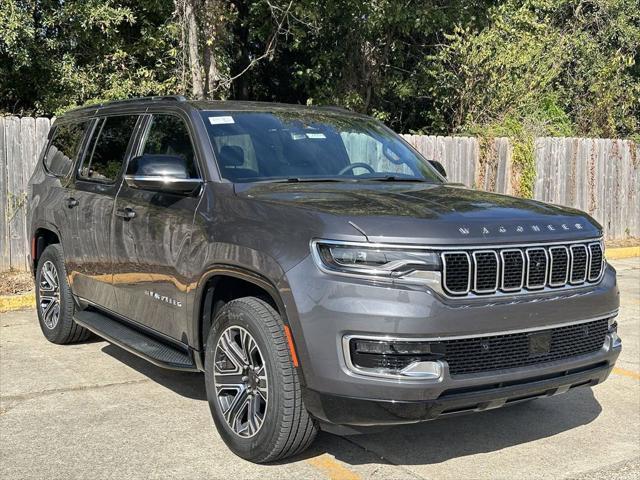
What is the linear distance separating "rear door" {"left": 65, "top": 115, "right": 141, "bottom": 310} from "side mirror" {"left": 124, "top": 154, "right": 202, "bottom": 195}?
0.94m

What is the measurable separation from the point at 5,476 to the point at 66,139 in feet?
11.8

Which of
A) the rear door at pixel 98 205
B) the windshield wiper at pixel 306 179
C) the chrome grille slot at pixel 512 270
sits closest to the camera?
the chrome grille slot at pixel 512 270

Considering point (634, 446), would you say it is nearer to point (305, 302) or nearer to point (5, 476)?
point (305, 302)

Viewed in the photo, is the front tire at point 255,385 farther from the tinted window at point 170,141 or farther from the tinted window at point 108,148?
the tinted window at point 108,148

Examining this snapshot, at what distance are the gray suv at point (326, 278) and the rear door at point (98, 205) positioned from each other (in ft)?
0.12

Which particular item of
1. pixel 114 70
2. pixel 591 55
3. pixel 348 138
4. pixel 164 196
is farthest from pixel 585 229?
pixel 591 55

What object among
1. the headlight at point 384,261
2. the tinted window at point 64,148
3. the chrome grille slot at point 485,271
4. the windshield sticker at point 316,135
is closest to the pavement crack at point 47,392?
the tinted window at point 64,148

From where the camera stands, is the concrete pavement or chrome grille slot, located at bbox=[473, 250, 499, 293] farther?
the concrete pavement

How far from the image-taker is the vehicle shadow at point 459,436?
171 inches

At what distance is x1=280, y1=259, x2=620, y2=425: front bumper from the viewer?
3.53 m

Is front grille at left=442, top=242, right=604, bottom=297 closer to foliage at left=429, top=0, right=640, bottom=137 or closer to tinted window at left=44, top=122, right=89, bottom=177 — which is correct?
tinted window at left=44, top=122, right=89, bottom=177

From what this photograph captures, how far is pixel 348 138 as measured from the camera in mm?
5473

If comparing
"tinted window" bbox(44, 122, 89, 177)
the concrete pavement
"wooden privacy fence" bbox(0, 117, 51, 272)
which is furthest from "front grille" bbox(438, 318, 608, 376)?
"wooden privacy fence" bbox(0, 117, 51, 272)

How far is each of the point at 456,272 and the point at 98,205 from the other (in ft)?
10.3
